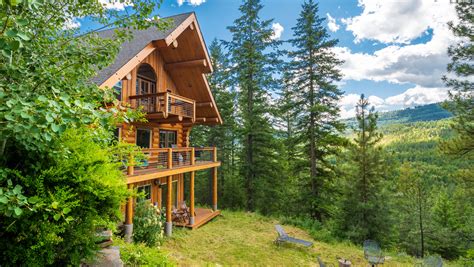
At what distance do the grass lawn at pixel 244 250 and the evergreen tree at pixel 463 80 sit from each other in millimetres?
5816

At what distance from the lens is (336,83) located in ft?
52.1

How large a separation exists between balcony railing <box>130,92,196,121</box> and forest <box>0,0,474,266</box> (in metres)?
5.01

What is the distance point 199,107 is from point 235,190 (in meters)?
9.67

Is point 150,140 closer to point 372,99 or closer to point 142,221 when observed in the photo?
point 142,221

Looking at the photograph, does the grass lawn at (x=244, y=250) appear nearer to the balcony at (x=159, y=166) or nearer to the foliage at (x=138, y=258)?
the foliage at (x=138, y=258)

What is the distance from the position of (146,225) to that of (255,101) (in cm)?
1215

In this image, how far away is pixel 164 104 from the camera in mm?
9617

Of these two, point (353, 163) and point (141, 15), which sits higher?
point (141, 15)

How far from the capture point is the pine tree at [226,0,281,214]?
18.0 meters

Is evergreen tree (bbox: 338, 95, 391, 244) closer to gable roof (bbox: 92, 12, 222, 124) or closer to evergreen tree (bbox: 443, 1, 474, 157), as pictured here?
evergreen tree (bbox: 443, 1, 474, 157)

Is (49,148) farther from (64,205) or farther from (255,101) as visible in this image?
(255,101)

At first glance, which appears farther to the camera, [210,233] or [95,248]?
[210,233]

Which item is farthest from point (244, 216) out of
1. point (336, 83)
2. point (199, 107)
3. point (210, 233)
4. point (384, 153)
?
point (336, 83)

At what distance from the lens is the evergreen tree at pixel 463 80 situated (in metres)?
9.80
